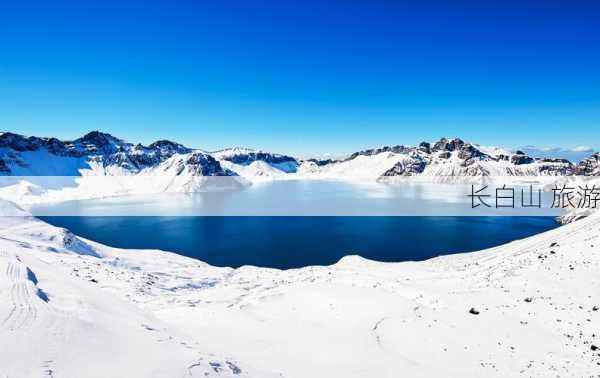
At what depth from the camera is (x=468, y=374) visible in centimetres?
1817

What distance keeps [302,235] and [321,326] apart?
77.6 metres

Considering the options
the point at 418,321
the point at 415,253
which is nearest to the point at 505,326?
the point at 418,321

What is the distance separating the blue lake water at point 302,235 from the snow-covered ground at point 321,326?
129 feet

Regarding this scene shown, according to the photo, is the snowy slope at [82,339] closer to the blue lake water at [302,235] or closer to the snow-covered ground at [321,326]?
the snow-covered ground at [321,326]

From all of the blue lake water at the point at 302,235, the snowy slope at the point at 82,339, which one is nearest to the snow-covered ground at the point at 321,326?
the snowy slope at the point at 82,339

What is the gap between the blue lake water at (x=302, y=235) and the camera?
7944 centimetres

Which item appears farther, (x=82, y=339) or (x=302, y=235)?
(x=302, y=235)

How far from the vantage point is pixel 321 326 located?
2516 centimetres

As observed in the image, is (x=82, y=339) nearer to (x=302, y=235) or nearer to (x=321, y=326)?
(x=321, y=326)

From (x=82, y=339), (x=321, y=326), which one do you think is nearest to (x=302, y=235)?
(x=321, y=326)

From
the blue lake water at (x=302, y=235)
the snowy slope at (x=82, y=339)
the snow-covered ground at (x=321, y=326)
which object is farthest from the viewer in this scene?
the blue lake water at (x=302, y=235)

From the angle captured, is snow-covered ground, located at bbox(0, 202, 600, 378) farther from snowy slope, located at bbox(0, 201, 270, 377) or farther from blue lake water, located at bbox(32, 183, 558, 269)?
blue lake water, located at bbox(32, 183, 558, 269)

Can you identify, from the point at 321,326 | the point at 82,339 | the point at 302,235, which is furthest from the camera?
the point at 302,235

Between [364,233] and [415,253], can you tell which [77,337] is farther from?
[364,233]
